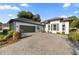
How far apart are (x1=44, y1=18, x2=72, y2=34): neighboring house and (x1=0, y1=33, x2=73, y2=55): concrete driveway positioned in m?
0.27

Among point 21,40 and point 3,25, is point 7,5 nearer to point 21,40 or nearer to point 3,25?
point 3,25

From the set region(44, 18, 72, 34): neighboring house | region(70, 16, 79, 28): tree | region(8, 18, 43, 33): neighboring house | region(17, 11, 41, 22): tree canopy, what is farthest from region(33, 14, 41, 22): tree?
region(70, 16, 79, 28): tree

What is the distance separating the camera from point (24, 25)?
204 inches

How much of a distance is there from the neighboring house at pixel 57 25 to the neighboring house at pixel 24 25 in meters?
0.35

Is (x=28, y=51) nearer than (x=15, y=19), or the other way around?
(x=28, y=51)

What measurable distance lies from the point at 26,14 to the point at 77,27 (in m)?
1.94

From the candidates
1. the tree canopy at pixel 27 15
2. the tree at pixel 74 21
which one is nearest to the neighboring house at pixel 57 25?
the tree at pixel 74 21

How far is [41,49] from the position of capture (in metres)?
4.76

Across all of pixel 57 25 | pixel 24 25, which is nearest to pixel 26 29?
pixel 24 25

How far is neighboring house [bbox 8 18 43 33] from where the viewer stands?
16.5 ft

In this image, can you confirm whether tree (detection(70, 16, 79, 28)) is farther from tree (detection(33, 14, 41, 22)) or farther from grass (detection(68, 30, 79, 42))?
tree (detection(33, 14, 41, 22))

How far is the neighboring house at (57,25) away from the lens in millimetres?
5230

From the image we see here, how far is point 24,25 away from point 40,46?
1018 millimetres

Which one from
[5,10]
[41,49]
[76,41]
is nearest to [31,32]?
[41,49]
